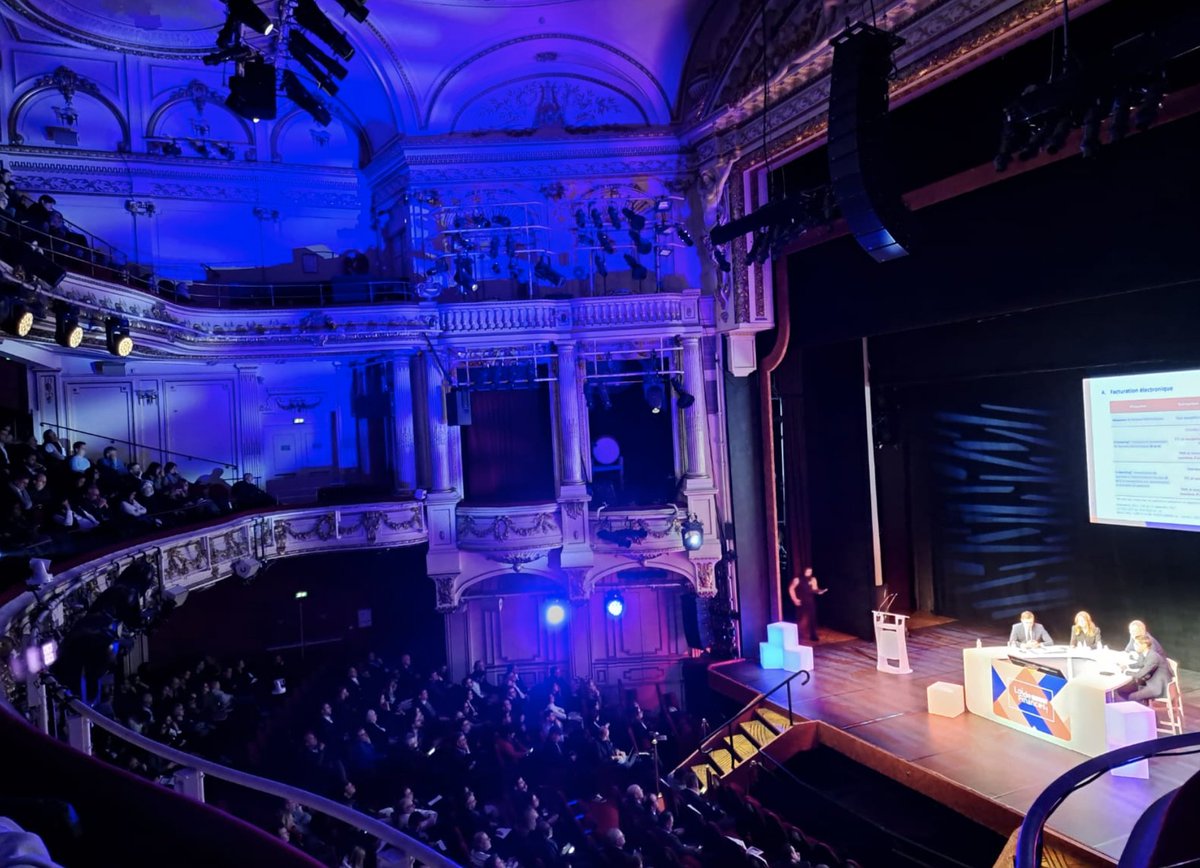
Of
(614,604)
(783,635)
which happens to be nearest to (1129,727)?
(783,635)

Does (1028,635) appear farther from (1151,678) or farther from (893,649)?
(893,649)

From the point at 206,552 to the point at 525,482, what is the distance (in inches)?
216

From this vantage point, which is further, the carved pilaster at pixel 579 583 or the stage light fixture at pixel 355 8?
the carved pilaster at pixel 579 583

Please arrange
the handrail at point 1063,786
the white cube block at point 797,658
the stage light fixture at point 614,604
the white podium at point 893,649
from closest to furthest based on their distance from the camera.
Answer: the handrail at point 1063,786, the white podium at point 893,649, the white cube block at point 797,658, the stage light fixture at point 614,604

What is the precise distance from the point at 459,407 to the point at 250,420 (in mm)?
4045

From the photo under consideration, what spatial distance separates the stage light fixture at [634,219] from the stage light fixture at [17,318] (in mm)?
8595

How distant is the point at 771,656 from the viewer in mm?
12039

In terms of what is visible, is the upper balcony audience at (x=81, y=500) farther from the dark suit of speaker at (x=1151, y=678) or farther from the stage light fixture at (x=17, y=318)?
the dark suit of speaker at (x=1151, y=678)

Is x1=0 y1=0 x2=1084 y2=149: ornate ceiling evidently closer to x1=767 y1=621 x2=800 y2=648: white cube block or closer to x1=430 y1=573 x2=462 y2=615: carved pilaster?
x1=430 y1=573 x2=462 y2=615: carved pilaster

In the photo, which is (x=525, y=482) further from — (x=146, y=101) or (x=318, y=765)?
(x=146, y=101)

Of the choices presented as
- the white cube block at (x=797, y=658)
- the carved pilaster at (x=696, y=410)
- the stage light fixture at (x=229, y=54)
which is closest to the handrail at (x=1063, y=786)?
the white cube block at (x=797, y=658)

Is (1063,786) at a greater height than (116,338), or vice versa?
(116,338)

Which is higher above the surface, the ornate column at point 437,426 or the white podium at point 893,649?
the ornate column at point 437,426

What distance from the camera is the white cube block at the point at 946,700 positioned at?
30.6 ft
